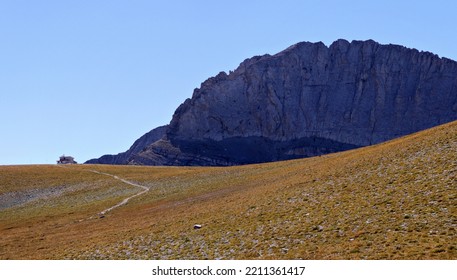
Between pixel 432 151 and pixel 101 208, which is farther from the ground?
pixel 432 151

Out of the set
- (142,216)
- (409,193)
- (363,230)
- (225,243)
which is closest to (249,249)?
(225,243)

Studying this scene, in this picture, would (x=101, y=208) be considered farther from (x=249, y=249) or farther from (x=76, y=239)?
(x=249, y=249)

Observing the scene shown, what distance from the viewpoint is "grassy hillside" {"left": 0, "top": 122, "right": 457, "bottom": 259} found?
22.7 m

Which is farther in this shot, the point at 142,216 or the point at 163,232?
the point at 142,216

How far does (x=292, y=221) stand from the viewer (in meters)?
29.1

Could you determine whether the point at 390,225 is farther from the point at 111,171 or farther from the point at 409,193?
the point at 111,171

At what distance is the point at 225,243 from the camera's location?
27438mm

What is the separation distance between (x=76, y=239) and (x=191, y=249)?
14284 mm

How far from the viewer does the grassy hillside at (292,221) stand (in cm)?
2269

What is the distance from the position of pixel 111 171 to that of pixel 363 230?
84602 millimetres

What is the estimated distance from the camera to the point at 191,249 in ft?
90.4

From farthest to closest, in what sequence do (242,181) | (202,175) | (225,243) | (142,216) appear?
(202,175)
(242,181)
(142,216)
(225,243)

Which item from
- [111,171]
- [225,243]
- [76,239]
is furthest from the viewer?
[111,171]

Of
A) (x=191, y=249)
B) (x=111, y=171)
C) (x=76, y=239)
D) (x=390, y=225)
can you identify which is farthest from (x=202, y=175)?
(x=390, y=225)
